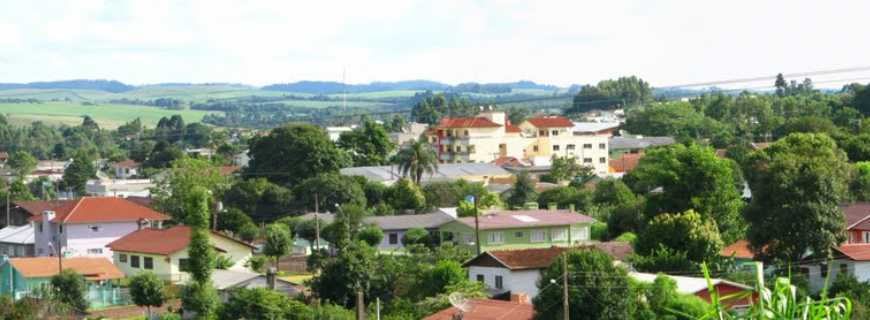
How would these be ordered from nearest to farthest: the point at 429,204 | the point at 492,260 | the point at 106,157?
the point at 492,260 → the point at 429,204 → the point at 106,157

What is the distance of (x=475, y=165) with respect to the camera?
7856 cm

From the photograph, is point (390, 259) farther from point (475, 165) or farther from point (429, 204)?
point (475, 165)

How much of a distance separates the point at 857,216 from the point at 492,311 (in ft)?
52.9

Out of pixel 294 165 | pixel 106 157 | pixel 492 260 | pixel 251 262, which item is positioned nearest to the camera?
pixel 492 260

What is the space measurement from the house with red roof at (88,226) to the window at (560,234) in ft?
45.9

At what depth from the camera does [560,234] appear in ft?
157

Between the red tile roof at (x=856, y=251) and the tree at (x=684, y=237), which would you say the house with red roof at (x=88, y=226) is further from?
the red tile roof at (x=856, y=251)

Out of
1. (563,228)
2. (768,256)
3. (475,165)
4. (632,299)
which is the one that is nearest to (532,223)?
(563,228)

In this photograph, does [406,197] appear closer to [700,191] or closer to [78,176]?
[700,191]

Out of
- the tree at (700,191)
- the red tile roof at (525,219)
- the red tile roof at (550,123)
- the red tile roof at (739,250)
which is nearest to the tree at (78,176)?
the red tile roof at (550,123)

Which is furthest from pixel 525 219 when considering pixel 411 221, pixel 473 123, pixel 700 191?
pixel 473 123

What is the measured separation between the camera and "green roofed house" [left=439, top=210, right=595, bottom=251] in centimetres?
4656

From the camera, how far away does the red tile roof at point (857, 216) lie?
39.7 m

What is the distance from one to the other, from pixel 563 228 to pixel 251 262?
1039cm
